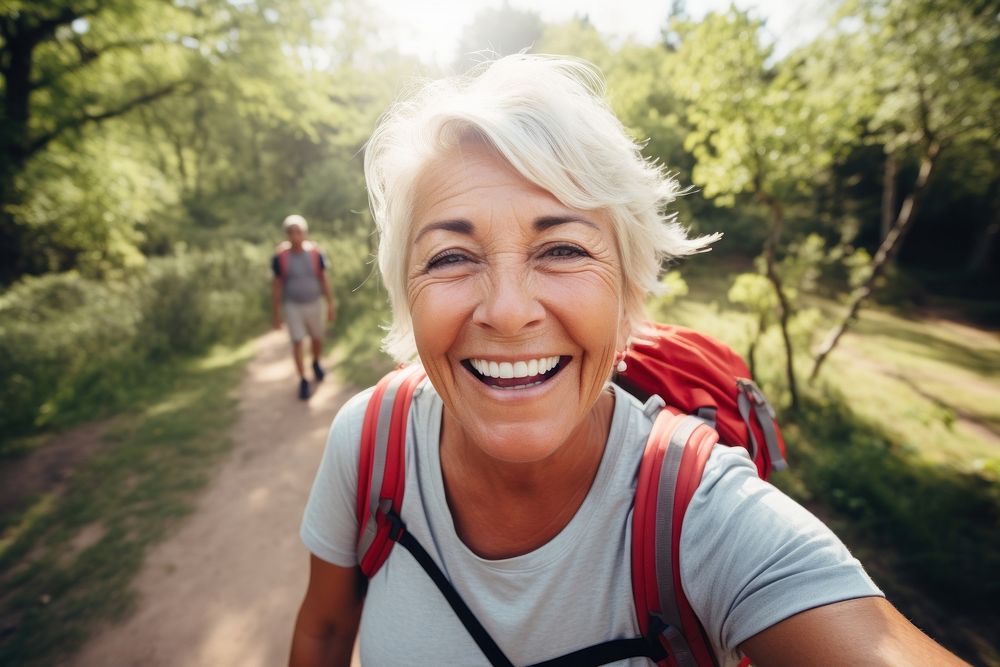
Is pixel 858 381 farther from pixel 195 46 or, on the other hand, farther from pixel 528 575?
pixel 195 46

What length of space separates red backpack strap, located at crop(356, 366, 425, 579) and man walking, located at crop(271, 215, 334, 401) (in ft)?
16.2

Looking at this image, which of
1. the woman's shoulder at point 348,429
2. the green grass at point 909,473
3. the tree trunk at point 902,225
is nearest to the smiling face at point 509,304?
the woman's shoulder at point 348,429

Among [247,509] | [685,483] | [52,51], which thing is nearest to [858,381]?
[685,483]

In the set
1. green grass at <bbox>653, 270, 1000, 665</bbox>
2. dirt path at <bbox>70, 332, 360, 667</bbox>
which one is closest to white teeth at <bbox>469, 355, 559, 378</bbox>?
dirt path at <bbox>70, 332, 360, 667</bbox>

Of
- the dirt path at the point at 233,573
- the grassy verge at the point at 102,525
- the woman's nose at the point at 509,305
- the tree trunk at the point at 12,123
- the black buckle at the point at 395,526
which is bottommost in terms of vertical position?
the dirt path at the point at 233,573

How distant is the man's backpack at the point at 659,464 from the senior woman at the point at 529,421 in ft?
0.10

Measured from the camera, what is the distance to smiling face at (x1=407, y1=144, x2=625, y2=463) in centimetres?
117

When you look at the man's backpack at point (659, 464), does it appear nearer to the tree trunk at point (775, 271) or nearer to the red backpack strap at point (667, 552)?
the red backpack strap at point (667, 552)

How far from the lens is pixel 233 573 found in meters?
3.27

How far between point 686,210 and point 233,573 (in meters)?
9.73

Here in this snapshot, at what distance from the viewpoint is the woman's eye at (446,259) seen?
4.07ft

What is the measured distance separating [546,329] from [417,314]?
378mm

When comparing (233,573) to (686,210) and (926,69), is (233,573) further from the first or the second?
(686,210)

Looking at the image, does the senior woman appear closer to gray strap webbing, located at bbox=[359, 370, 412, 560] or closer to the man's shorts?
gray strap webbing, located at bbox=[359, 370, 412, 560]
